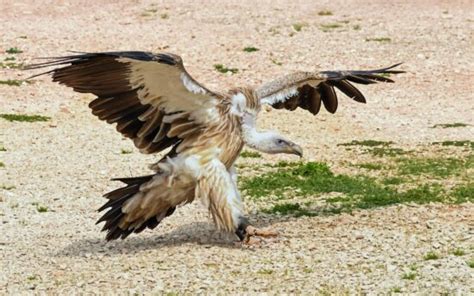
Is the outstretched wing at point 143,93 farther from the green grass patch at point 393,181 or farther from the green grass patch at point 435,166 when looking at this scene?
the green grass patch at point 435,166

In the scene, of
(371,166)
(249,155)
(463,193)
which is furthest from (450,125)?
(463,193)

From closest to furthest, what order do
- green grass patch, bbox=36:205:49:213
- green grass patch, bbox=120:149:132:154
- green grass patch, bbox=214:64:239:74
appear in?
green grass patch, bbox=36:205:49:213, green grass patch, bbox=120:149:132:154, green grass patch, bbox=214:64:239:74

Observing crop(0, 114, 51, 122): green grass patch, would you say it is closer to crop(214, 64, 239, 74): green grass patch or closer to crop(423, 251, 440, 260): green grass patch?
crop(214, 64, 239, 74): green grass patch

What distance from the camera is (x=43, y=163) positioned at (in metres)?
13.6

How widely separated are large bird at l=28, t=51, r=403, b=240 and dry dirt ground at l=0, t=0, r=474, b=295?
0.34m

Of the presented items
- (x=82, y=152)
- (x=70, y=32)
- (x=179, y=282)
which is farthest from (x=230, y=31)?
(x=179, y=282)

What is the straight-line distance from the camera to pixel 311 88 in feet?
36.0

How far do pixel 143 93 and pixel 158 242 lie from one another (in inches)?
57.0

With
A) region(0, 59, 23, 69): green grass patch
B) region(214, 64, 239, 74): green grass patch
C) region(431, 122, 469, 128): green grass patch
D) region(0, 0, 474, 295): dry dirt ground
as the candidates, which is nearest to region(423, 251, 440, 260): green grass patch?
region(0, 0, 474, 295): dry dirt ground

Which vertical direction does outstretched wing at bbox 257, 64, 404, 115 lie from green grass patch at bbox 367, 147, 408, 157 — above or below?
above

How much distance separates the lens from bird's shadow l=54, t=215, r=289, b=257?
9.41 m

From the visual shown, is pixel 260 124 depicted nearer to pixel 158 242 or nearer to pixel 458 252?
pixel 158 242

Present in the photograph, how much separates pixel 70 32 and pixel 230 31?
3345 mm

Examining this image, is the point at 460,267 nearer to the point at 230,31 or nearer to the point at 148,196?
the point at 148,196
